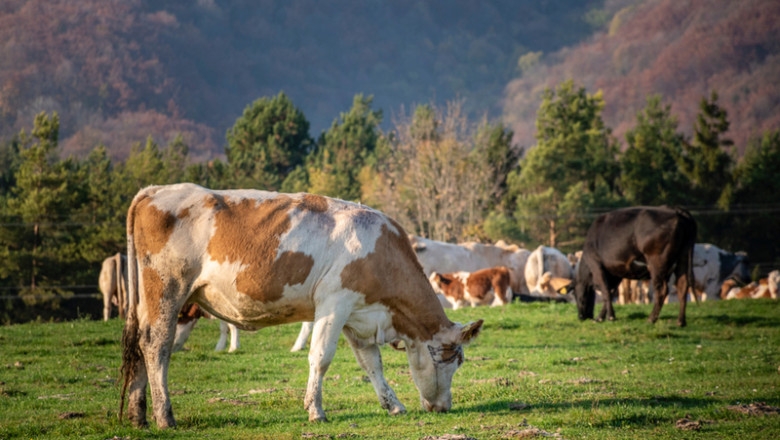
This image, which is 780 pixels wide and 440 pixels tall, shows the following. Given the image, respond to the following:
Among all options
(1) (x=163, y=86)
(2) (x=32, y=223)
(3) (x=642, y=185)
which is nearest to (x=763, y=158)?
(3) (x=642, y=185)

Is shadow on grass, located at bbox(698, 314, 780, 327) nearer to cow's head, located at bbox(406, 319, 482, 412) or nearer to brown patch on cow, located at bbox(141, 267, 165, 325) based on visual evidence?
cow's head, located at bbox(406, 319, 482, 412)

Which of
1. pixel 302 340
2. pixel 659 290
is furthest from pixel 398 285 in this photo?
pixel 659 290

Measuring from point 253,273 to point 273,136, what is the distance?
6781 centimetres

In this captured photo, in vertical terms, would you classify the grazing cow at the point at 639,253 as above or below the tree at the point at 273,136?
below

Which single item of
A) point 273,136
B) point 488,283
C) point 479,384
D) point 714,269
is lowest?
point 479,384

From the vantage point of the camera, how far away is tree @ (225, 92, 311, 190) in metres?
72.6

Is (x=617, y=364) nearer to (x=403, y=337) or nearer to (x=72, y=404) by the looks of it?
(x=403, y=337)

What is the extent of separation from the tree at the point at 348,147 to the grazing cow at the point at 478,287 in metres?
35.2

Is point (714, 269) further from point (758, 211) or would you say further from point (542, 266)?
point (758, 211)

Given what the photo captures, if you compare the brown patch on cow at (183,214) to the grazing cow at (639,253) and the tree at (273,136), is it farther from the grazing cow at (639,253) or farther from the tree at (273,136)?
the tree at (273,136)

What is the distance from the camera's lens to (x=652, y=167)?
60.2m

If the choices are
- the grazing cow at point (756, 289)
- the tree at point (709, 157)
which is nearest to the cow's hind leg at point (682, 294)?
the grazing cow at point (756, 289)

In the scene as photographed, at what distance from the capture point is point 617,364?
12.5m

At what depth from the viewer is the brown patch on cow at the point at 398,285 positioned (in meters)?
7.83
